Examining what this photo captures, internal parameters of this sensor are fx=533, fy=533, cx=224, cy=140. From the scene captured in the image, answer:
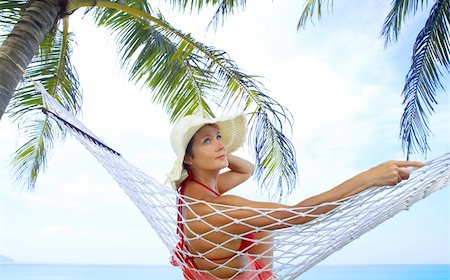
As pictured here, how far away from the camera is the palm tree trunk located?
2240 millimetres

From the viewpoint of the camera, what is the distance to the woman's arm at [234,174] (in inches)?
72.5

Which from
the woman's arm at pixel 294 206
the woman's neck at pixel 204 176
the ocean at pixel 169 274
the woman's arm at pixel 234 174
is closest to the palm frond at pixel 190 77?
the woman's arm at pixel 234 174

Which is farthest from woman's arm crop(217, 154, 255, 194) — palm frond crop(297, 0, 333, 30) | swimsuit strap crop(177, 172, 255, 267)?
palm frond crop(297, 0, 333, 30)

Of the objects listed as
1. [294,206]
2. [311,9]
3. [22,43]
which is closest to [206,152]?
[294,206]

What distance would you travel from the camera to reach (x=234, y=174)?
73.6 inches

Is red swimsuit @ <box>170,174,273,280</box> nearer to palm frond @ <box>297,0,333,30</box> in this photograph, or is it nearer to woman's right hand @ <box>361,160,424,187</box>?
woman's right hand @ <box>361,160,424,187</box>

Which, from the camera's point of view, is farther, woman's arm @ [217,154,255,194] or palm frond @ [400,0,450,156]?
palm frond @ [400,0,450,156]

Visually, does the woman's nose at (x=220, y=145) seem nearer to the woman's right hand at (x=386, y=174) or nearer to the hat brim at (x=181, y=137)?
the hat brim at (x=181, y=137)

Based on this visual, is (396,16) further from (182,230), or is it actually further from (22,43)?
(182,230)

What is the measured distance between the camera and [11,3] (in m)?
2.77

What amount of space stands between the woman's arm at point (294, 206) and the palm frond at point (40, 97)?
203cm

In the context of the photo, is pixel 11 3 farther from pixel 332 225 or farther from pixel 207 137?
pixel 332 225

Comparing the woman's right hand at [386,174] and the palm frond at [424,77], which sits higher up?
the palm frond at [424,77]

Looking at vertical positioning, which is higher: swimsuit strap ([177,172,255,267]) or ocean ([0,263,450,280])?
ocean ([0,263,450,280])
